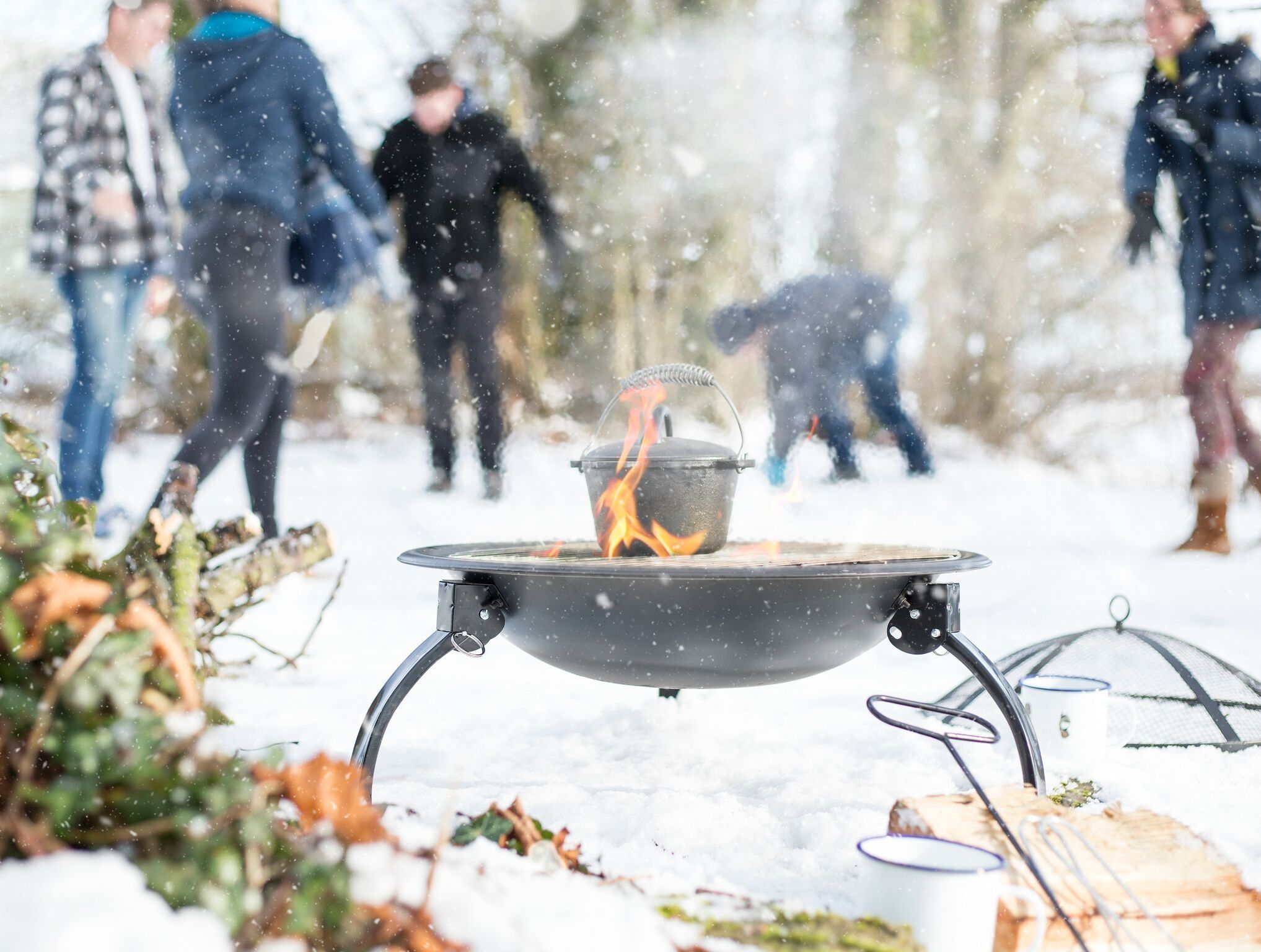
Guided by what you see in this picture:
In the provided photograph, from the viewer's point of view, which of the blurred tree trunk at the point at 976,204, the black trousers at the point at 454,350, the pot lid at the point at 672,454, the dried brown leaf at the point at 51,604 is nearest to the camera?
the dried brown leaf at the point at 51,604

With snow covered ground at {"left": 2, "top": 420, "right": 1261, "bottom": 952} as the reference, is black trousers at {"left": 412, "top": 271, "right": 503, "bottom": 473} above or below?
above

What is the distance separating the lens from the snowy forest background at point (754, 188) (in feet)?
23.4

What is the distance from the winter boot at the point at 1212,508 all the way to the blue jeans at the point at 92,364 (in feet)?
13.0

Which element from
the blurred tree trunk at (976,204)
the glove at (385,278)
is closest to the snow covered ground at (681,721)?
the glove at (385,278)

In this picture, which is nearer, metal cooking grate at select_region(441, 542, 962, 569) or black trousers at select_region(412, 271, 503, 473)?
metal cooking grate at select_region(441, 542, 962, 569)

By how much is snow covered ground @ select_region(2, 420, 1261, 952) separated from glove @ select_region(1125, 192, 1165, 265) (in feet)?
4.10

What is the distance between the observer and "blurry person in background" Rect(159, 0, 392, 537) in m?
2.88

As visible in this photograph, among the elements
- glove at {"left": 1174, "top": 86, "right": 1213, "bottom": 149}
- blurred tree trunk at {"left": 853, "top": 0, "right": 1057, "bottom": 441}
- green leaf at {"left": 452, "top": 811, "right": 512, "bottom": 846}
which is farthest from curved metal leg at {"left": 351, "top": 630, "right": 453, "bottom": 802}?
blurred tree trunk at {"left": 853, "top": 0, "right": 1057, "bottom": 441}

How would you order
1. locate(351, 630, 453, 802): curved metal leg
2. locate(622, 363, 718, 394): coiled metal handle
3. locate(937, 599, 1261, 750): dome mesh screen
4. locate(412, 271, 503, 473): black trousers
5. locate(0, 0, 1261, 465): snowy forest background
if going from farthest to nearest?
locate(0, 0, 1261, 465): snowy forest background < locate(412, 271, 503, 473): black trousers < locate(937, 599, 1261, 750): dome mesh screen < locate(622, 363, 718, 394): coiled metal handle < locate(351, 630, 453, 802): curved metal leg

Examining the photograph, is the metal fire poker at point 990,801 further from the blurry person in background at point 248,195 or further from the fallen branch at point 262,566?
the blurry person in background at point 248,195

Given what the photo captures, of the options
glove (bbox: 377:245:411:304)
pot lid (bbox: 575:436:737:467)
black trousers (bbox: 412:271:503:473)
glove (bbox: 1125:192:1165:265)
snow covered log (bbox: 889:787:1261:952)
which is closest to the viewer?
snow covered log (bbox: 889:787:1261:952)

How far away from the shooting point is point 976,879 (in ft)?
3.22

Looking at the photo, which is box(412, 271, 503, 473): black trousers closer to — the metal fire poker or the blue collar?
the blue collar

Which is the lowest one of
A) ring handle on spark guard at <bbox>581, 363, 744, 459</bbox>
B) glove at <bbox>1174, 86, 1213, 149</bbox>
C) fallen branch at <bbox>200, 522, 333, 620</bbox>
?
fallen branch at <bbox>200, 522, 333, 620</bbox>
